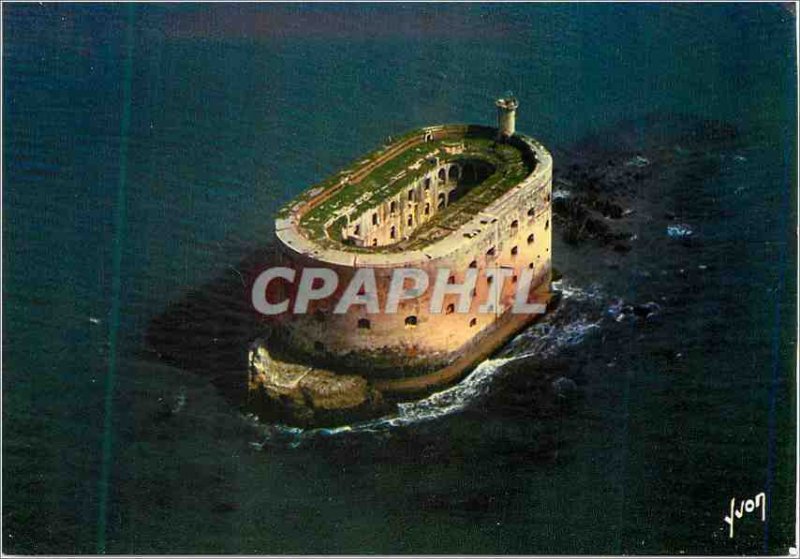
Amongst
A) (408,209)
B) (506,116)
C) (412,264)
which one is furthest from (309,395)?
(506,116)

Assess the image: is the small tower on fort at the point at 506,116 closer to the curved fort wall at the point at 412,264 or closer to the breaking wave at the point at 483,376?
the curved fort wall at the point at 412,264

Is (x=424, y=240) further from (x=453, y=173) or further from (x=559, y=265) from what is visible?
(x=559, y=265)

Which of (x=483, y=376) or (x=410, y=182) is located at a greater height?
(x=410, y=182)

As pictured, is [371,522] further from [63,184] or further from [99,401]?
[63,184]

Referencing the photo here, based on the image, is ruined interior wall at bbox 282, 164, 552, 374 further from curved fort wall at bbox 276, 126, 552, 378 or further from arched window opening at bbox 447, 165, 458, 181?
arched window opening at bbox 447, 165, 458, 181

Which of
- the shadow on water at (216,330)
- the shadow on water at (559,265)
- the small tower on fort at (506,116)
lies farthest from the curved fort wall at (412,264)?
the shadow on water at (216,330)

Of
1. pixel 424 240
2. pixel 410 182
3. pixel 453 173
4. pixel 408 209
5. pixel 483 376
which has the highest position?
pixel 410 182
